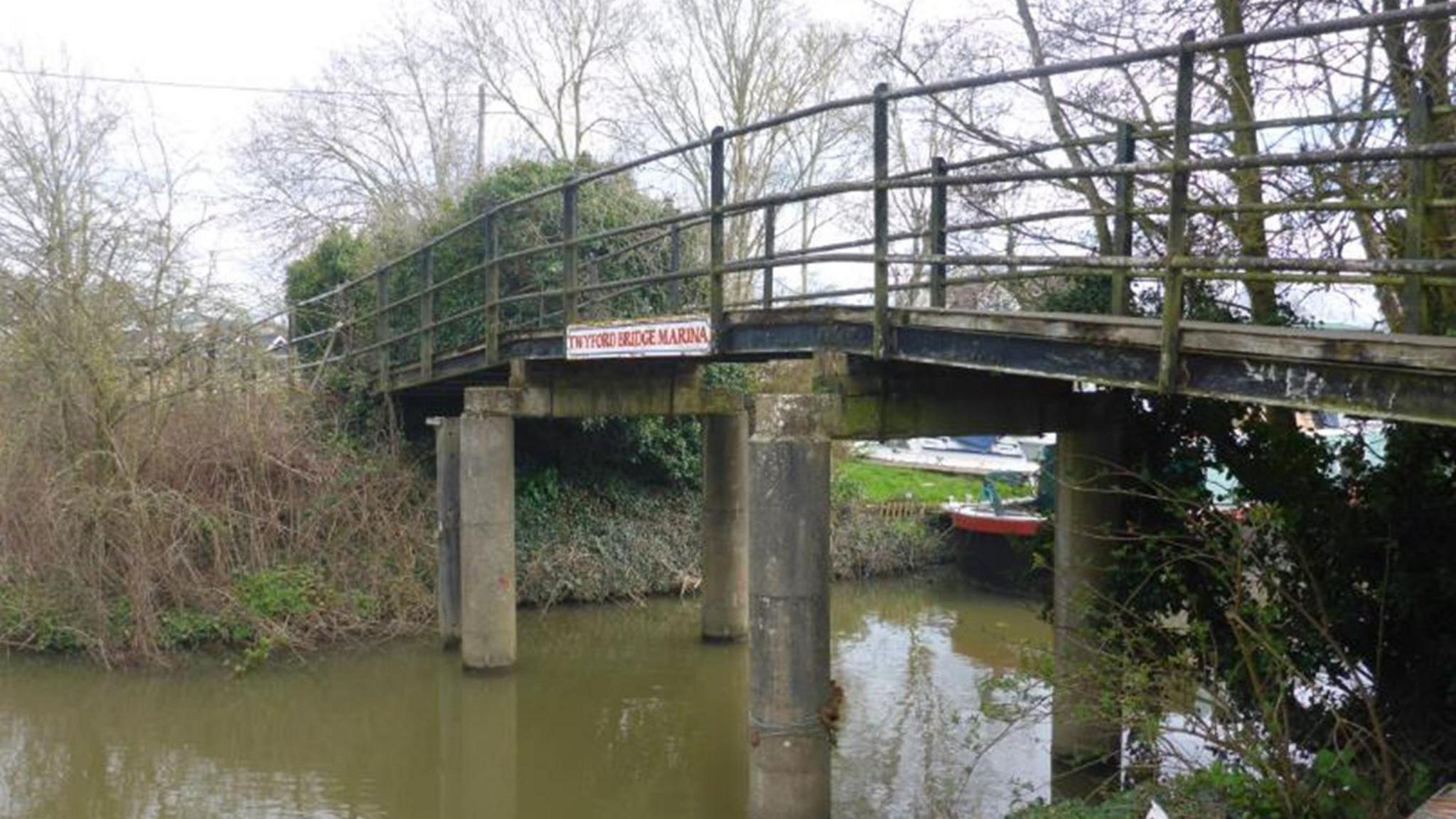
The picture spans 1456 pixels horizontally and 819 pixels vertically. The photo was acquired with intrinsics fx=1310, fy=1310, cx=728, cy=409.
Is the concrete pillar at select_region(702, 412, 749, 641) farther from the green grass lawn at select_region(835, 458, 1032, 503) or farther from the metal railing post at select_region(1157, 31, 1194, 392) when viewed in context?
the metal railing post at select_region(1157, 31, 1194, 392)

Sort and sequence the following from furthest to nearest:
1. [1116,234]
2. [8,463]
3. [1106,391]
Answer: [8,463] → [1106,391] → [1116,234]

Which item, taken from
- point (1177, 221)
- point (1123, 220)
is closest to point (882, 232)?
point (1123, 220)

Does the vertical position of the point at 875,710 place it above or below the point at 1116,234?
below

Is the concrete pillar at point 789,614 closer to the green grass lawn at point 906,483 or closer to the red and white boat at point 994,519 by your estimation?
the red and white boat at point 994,519

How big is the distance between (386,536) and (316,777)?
5.03m

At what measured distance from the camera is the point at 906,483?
24.3m

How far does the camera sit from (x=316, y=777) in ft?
33.2

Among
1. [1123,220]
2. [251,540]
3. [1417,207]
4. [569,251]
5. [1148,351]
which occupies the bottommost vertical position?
[251,540]

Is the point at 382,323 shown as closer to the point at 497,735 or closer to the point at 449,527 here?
the point at 449,527

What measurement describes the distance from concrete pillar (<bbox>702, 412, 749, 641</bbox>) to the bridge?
0.09ft

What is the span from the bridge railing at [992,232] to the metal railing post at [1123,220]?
0.01 metres

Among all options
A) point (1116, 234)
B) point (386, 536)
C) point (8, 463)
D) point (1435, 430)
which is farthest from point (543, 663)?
point (1435, 430)

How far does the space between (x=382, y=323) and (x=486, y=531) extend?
173 inches

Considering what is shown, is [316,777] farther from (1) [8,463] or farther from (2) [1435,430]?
(2) [1435,430]
